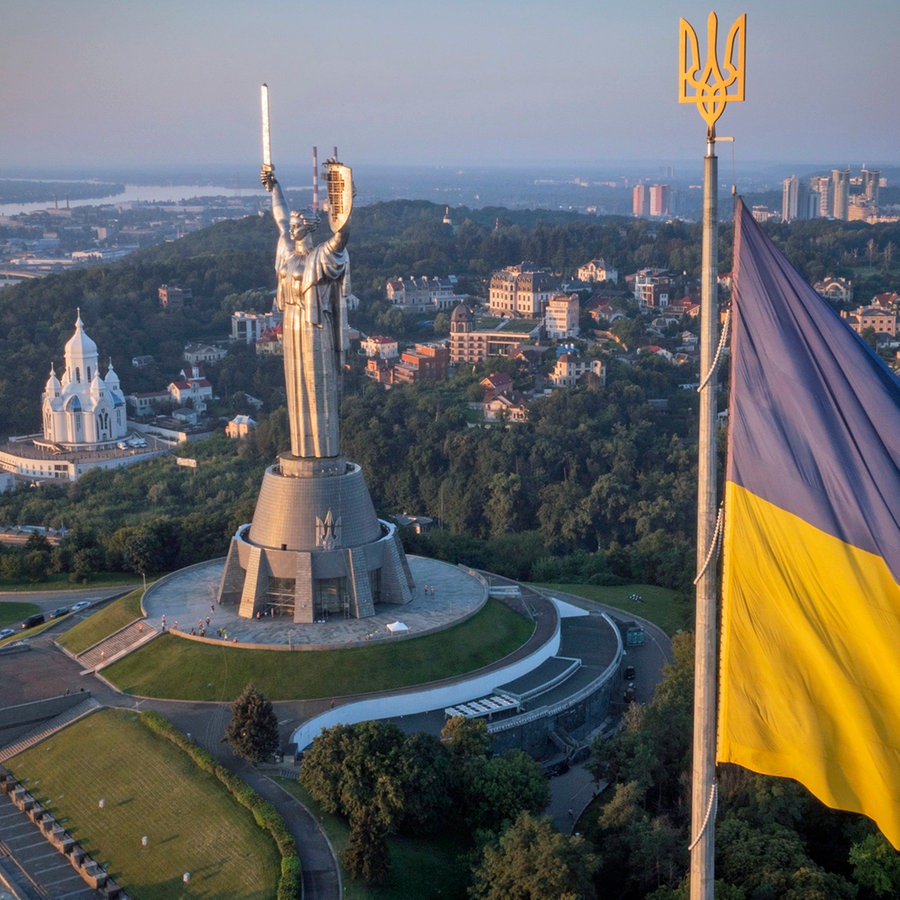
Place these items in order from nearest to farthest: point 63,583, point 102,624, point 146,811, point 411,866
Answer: point 411,866, point 146,811, point 102,624, point 63,583

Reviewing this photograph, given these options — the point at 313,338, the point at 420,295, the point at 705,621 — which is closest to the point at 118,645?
the point at 313,338

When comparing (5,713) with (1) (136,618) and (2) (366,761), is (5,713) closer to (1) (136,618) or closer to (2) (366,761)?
(1) (136,618)

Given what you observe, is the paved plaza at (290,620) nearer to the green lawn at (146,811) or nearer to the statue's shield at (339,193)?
the green lawn at (146,811)

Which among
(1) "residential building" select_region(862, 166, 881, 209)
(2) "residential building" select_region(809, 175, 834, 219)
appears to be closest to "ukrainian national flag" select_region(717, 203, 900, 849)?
(2) "residential building" select_region(809, 175, 834, 219)

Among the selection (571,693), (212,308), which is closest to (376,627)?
(571,693)

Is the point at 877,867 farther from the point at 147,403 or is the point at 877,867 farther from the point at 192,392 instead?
the point at 147,403
